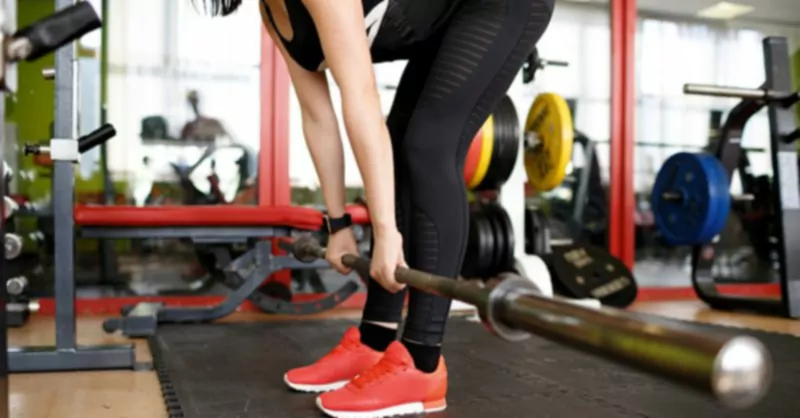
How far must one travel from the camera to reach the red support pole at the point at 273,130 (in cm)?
327

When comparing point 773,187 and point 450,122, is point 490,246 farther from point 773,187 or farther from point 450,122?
point 450,122

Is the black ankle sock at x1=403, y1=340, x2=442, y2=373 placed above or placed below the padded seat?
below

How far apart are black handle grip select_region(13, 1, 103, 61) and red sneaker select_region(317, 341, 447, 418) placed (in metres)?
0.80

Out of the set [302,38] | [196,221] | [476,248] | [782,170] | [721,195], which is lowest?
[476,248]

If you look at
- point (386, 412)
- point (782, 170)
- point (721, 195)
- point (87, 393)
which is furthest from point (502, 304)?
point (782, 170)

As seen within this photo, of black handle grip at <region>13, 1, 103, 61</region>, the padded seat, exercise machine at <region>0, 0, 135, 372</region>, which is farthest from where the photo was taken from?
the padded seat

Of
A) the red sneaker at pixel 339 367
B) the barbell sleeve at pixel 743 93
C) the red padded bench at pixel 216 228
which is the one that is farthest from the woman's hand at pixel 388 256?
the barbell sleeve at pixel 743 93

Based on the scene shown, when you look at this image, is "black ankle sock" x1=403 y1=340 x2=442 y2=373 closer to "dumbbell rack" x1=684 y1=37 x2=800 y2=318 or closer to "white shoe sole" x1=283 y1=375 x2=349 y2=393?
"white shoe sole" x1=283 y1=375 x2=349 y2=393

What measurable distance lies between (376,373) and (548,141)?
1718mm

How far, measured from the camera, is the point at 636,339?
563 millimetres

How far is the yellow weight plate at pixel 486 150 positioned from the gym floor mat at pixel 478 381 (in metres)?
0.62

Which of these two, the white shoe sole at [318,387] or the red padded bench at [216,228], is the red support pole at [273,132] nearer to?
the red padded bench at [216,228]

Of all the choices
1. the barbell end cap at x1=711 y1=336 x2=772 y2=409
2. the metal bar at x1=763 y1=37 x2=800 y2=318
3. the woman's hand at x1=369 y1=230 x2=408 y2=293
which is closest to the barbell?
the barbell end cap at x1=711 y1=336 x2=772 y2=409

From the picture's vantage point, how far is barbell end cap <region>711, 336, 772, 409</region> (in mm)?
480
